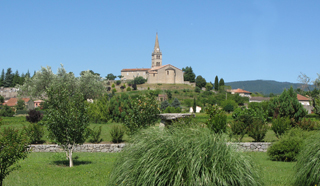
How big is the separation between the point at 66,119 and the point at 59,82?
24131 millimetres

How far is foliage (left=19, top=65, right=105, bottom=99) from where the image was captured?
34.3 metres

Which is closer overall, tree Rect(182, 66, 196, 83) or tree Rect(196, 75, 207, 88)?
tree Rect(196, 75, 207, 88)

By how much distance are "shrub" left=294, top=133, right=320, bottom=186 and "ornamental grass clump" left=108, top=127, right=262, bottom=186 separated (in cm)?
241

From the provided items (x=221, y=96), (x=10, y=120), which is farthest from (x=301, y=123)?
(x=221, y=96)

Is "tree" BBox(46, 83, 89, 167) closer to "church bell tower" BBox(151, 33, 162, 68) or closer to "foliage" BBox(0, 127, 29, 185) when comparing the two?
"foliage" BBox(0, 127, 29, 185)

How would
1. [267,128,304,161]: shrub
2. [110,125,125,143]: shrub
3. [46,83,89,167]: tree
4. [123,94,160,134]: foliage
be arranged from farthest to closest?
[110,125,125,143]: shrub
[123,94,160,134]: foliage
[267,128,304,161]: shrub
[46,83,89,167]: tree

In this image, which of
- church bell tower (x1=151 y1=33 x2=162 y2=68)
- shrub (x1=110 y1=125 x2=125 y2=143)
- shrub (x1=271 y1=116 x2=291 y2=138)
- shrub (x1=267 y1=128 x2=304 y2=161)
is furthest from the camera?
church bell tower (x1=151 y1=33 x2=162 y2=68)

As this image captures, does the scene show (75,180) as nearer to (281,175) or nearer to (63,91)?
(63,91)

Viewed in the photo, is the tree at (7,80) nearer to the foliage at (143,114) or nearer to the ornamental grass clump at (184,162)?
the foliage at (143,114)

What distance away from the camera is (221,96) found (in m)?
75.9

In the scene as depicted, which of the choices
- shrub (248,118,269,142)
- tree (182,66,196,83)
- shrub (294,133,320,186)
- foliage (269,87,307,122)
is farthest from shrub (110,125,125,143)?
tree (182,66,196,83)

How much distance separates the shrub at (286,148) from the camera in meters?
11.4

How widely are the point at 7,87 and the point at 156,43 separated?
60.3m

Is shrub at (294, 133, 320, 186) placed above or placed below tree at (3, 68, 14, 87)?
below
